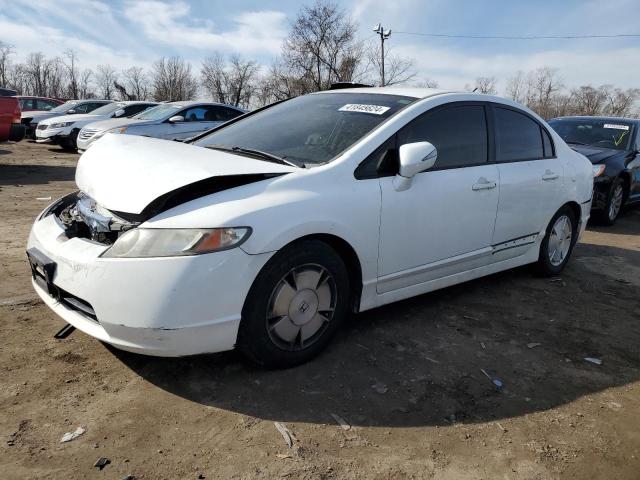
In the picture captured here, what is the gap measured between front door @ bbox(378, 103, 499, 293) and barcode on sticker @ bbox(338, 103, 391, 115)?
0.23 meters

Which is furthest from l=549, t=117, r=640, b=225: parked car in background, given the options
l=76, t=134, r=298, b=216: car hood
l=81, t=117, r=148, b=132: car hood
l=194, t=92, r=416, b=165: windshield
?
l=81, t=117, r=148, b=132: car hood

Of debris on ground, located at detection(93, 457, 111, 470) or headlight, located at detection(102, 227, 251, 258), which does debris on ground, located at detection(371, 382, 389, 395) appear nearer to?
headlight, located at detection(102, 227, 251, 258)

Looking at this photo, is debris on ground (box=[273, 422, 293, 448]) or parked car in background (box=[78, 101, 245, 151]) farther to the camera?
parked car in background (box=[78, 101, 245, 151])

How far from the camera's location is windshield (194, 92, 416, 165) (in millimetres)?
3178

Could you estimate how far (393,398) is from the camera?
2668 mm

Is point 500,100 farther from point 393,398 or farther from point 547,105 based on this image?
point 547,105

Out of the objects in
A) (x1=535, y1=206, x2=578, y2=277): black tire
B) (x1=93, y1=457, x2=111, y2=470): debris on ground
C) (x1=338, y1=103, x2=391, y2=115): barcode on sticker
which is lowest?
(x1=93, y1=457, x2=111, y2=470): debris on ground

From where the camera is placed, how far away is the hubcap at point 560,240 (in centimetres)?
470

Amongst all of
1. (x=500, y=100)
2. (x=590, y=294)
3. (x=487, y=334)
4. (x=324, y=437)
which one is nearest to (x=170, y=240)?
(x=324, y=437)

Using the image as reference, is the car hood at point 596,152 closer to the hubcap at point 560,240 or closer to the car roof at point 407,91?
the hubcap at point 560,240

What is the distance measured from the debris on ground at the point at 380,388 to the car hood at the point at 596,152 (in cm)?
637

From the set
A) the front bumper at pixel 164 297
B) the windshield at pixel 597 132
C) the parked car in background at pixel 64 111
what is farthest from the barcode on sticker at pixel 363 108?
the parked car in background at pixel 64 111

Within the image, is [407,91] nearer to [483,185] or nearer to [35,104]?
[483,185]

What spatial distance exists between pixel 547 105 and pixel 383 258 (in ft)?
182
